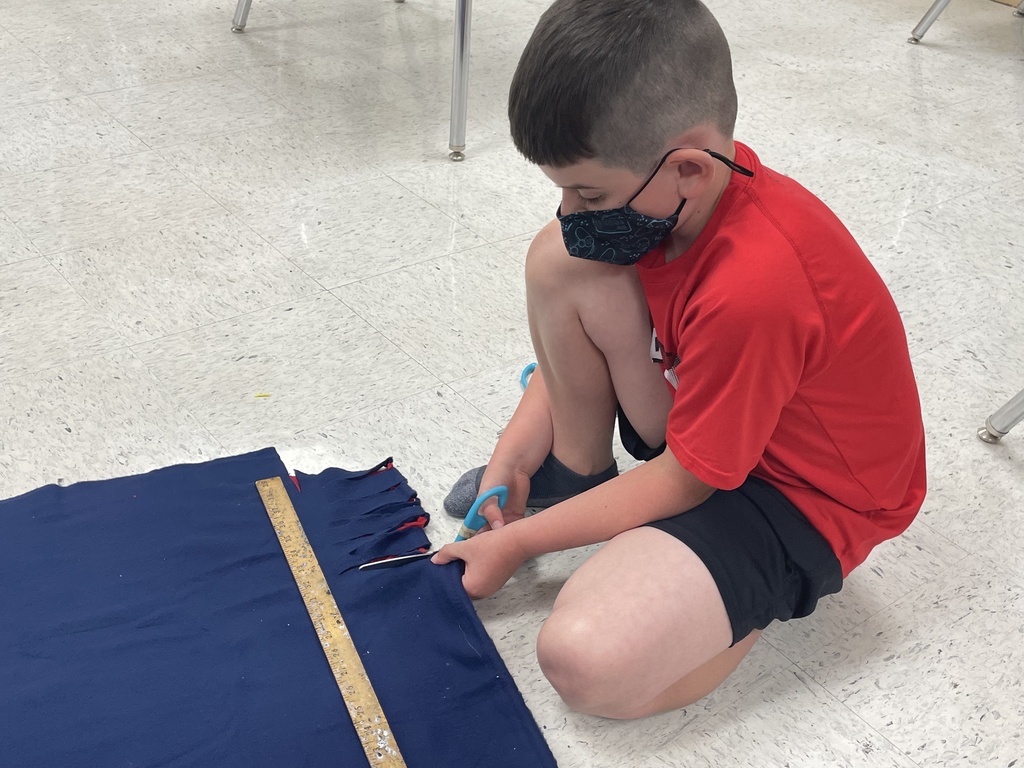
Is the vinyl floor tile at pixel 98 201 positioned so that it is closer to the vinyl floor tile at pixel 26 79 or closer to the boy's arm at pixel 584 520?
the vinyl floor tile at pixel 26 79

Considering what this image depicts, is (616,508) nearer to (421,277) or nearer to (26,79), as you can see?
(421,277)

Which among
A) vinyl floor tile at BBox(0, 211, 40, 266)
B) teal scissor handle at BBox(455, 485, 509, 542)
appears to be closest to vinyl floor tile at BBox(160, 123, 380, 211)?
vinyl floor tile at BBox(0, 211, 40, 266)

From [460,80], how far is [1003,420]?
114 centimetres

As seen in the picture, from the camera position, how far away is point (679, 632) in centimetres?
90

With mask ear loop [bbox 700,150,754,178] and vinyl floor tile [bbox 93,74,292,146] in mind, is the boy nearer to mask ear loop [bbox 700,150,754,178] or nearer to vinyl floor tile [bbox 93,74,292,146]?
mask ear loop [bbox 700,150,754,178]

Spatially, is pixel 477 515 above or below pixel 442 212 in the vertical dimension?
above

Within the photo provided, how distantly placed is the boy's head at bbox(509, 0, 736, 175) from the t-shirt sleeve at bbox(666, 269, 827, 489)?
13 centimetres

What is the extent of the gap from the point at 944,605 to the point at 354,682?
2.11 ft

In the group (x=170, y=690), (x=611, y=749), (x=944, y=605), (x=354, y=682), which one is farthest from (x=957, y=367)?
(x=170, y=690)

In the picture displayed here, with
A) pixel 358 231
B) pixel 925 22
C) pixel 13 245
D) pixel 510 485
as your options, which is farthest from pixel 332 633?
pixel 925 22

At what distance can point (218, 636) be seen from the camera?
3.31ft

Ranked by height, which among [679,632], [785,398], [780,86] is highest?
[785,398]

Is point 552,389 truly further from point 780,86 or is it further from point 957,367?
point 780,86

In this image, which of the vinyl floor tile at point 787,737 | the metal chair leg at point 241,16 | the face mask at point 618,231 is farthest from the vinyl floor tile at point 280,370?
the metal chair leg at point 241,16
